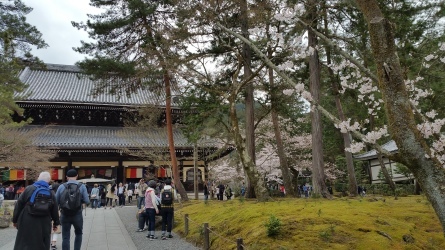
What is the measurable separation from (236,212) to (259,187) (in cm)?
166

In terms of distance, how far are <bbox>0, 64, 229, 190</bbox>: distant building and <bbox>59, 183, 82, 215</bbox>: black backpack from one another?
1453 centimetres

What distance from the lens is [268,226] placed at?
619 centimetres

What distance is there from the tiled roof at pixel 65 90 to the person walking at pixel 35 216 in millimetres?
17359

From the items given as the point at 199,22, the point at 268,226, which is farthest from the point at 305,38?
the point at 268,226

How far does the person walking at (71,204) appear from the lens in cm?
616

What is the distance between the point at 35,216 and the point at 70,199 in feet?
3.29

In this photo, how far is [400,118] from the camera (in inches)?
142

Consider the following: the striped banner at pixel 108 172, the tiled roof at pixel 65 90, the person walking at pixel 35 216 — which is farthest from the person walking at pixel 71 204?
the striped banner at pixel 108 172

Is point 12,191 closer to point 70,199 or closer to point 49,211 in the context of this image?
point 70,199

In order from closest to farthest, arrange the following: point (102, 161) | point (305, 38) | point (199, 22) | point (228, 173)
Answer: point (199, 22) < point (305, 38) < point (102, 161) < point (228, 173)

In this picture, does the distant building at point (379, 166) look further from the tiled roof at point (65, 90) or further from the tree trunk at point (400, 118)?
the tree trunk at point (400, 118)

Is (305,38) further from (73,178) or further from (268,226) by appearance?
(73,178)

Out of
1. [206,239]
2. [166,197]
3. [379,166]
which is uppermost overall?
[379,166]

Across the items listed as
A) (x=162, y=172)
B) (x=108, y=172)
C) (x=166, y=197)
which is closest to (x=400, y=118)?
(x=166, y=197)
